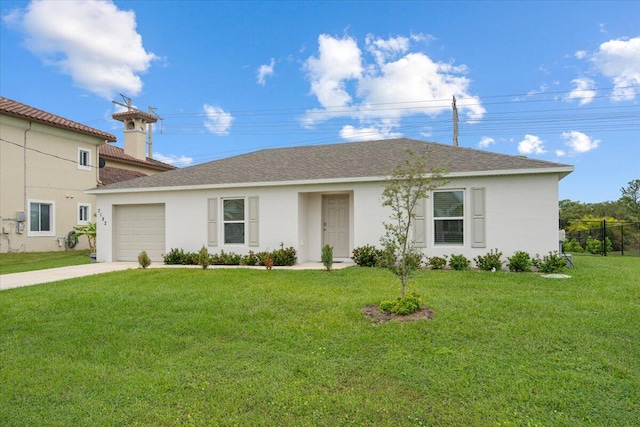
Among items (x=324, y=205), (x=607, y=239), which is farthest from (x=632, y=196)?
(x=324, y=205)

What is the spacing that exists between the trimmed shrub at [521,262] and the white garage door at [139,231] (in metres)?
11.5

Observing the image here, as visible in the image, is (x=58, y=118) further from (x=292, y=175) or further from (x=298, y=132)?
(x=298, y=132)

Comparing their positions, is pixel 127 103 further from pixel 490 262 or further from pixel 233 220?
pixel 490 262

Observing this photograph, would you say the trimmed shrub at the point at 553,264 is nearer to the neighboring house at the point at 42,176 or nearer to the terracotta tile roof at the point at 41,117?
the neighboring house at the point at 42,176

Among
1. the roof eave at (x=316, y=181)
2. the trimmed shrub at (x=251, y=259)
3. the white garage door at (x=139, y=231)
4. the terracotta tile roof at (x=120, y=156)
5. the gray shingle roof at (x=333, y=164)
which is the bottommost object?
the trimmed shrub at (x=251, y=259)

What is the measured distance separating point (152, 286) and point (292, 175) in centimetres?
571

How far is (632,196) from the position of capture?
85.1 ft

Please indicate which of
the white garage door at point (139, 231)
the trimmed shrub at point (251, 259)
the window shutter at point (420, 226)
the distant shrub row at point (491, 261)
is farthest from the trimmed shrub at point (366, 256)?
the white garage door at point (139, 231)

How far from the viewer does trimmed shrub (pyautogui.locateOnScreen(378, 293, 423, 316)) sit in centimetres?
552

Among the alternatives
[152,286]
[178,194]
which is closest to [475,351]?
[152,286]

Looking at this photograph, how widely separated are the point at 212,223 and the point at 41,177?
10.1 m

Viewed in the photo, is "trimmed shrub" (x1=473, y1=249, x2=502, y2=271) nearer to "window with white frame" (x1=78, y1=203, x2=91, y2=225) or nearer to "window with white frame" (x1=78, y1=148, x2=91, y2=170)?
"window with white frame" (x1=78, y1=203, x2=91, y2=225)

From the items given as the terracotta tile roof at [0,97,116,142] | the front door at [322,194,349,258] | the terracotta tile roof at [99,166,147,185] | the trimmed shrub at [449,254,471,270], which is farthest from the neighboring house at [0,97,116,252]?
the trimmed shrub at [449,254,471,270]

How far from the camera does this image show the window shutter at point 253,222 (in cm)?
1252
